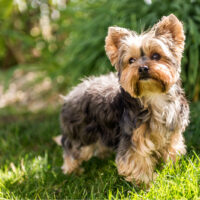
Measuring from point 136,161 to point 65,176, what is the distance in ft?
3.59

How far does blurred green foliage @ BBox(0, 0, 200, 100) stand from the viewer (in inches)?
192

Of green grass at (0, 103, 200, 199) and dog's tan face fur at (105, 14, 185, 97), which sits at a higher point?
dog's tan face fur at (105, 14, 185, 97)

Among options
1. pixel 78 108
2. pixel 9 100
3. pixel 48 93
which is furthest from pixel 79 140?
pixel 9 100

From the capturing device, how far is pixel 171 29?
3027mm

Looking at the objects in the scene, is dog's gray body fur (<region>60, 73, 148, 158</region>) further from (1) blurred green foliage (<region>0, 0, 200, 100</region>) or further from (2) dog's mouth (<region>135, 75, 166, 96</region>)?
(1) blurred green foliage (<region>0, 0, 200, 100</region>)

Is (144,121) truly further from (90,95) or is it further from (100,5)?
(100,5)

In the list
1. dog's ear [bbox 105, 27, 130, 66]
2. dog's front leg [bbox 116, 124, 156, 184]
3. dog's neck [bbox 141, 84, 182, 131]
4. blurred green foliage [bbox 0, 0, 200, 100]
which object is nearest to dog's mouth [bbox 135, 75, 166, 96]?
dog's neck [bbox 141, 84, 182, 131]

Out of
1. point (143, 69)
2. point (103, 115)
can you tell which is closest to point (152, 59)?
point (143, 69)

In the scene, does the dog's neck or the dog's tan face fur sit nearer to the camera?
the dog's tan face fur

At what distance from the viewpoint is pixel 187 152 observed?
3.58m

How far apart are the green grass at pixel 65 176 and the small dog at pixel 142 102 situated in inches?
7.7

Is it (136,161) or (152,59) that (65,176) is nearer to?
(136,161)

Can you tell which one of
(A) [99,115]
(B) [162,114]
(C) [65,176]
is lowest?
(C) [65,176]

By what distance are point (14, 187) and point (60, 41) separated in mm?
5219
